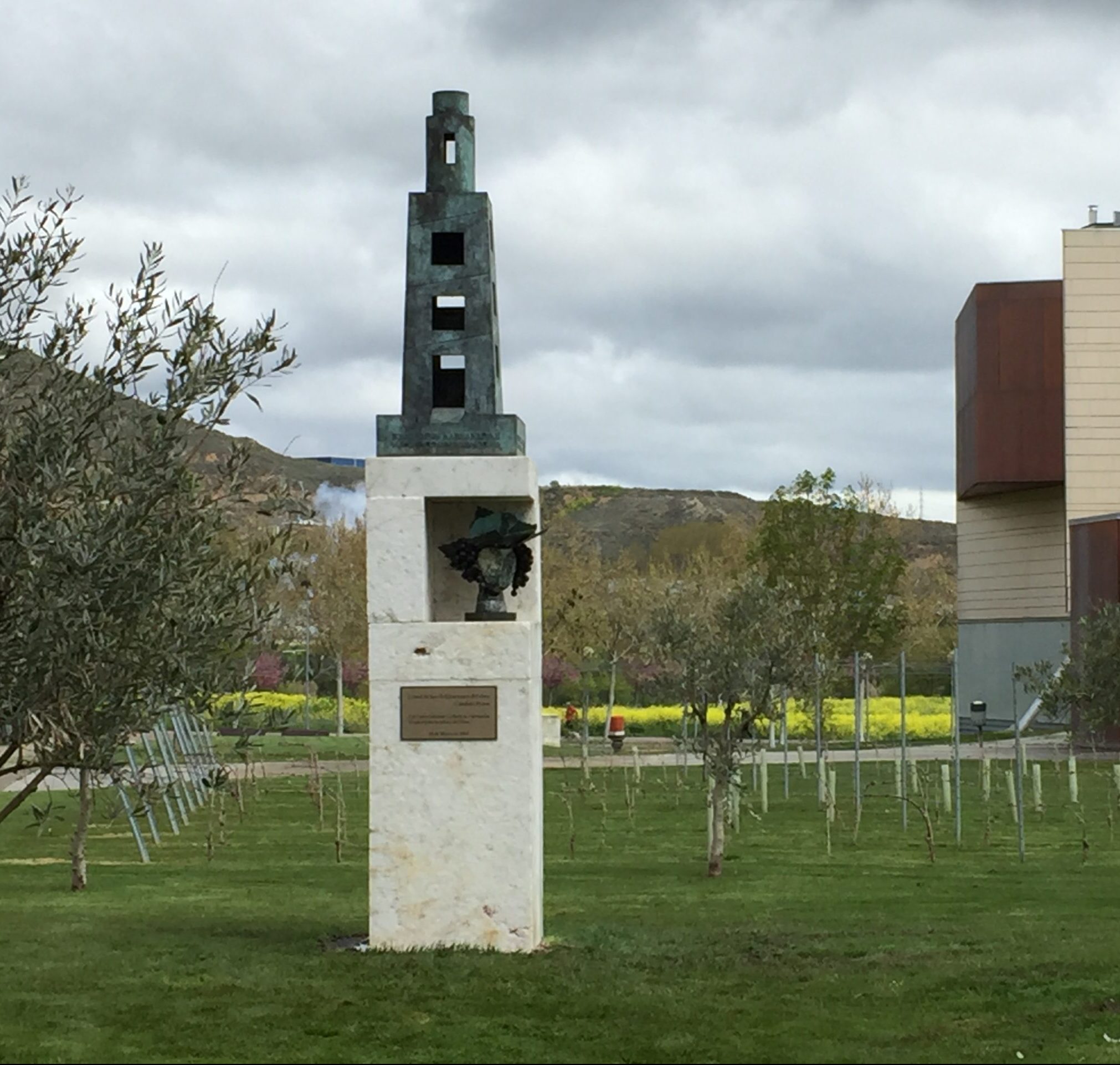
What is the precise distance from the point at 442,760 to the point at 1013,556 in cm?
5287

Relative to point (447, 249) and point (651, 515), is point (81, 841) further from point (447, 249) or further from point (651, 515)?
point (651, 515)

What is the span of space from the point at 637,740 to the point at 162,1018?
143ft

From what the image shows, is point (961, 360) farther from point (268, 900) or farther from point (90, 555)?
point (90, 555)

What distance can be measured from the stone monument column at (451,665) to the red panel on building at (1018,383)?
155 ft

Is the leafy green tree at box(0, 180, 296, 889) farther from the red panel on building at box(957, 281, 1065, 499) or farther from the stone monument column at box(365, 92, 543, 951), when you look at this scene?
the red panel on building at box(957, 281, 1065, 499)

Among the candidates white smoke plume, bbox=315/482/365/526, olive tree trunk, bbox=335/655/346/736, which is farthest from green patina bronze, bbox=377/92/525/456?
white smoke plume, bbox=315/482/365/526

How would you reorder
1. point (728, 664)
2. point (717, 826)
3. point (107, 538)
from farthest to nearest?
point (728, 664) < point (717, 826) < point (107, 538)

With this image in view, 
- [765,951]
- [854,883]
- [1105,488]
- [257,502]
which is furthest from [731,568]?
[257,502]

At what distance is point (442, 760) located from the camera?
43.7 ft

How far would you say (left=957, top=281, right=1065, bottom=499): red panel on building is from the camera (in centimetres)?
5859

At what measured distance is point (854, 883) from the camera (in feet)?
64.8

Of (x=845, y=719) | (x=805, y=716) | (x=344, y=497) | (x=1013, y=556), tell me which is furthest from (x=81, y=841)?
(x=344, y=497)

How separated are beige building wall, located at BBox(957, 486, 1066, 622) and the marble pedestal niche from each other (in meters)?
48.9

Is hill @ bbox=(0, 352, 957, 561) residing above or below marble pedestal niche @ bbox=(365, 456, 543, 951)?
above
